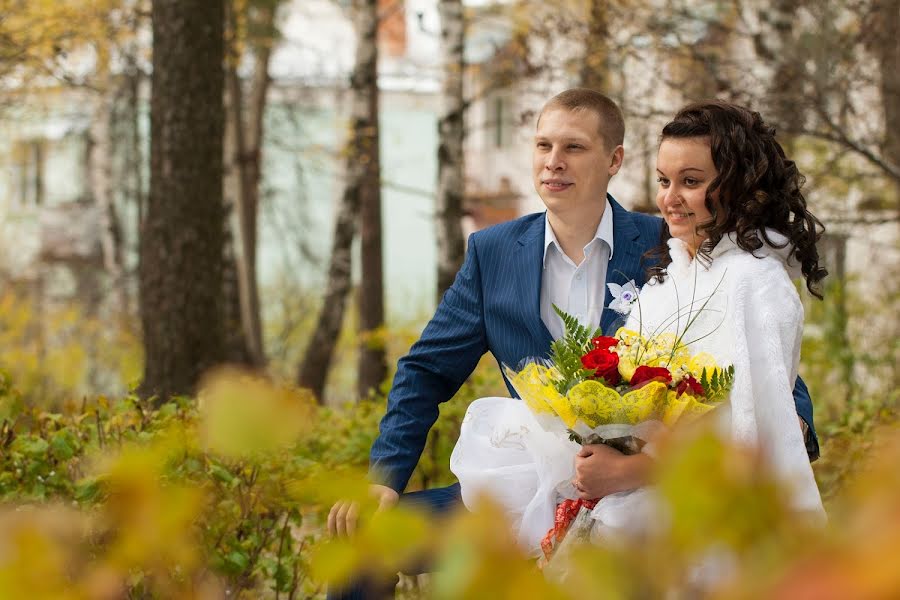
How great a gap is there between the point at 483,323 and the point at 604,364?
1173 millimetres

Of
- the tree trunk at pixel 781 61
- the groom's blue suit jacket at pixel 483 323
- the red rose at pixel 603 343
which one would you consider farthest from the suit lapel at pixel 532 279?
the tree trunk at pixel 781 61

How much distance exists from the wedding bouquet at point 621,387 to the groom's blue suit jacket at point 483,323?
2.57 feet

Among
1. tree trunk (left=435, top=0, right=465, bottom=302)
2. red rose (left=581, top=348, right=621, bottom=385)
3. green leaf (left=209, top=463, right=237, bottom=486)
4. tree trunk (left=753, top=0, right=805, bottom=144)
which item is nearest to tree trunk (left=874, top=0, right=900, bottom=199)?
tree trunk (left=753, top=0, right=805, bottom=144)

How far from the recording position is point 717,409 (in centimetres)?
280

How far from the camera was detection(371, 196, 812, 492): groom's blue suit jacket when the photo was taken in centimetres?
369

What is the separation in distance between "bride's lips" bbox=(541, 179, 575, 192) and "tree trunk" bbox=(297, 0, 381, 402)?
383 inches

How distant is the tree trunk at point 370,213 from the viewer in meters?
13.2

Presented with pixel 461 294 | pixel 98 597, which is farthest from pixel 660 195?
pixel 98 597

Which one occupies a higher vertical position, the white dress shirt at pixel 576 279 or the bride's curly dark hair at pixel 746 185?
the bride's curly dark hair at pixel 746 185

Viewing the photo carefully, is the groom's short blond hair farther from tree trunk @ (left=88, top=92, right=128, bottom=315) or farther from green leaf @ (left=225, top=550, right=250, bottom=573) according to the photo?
tree trunk @ (left=88, top=92, right=128, bottom=315)

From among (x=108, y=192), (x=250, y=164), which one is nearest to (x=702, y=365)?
(x=250, y=164)

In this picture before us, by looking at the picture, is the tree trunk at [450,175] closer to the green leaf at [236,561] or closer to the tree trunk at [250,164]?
the tree trunk at [250,164]

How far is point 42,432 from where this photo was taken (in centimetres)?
432

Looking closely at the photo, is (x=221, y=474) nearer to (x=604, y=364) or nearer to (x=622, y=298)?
(x=622, y=298)
